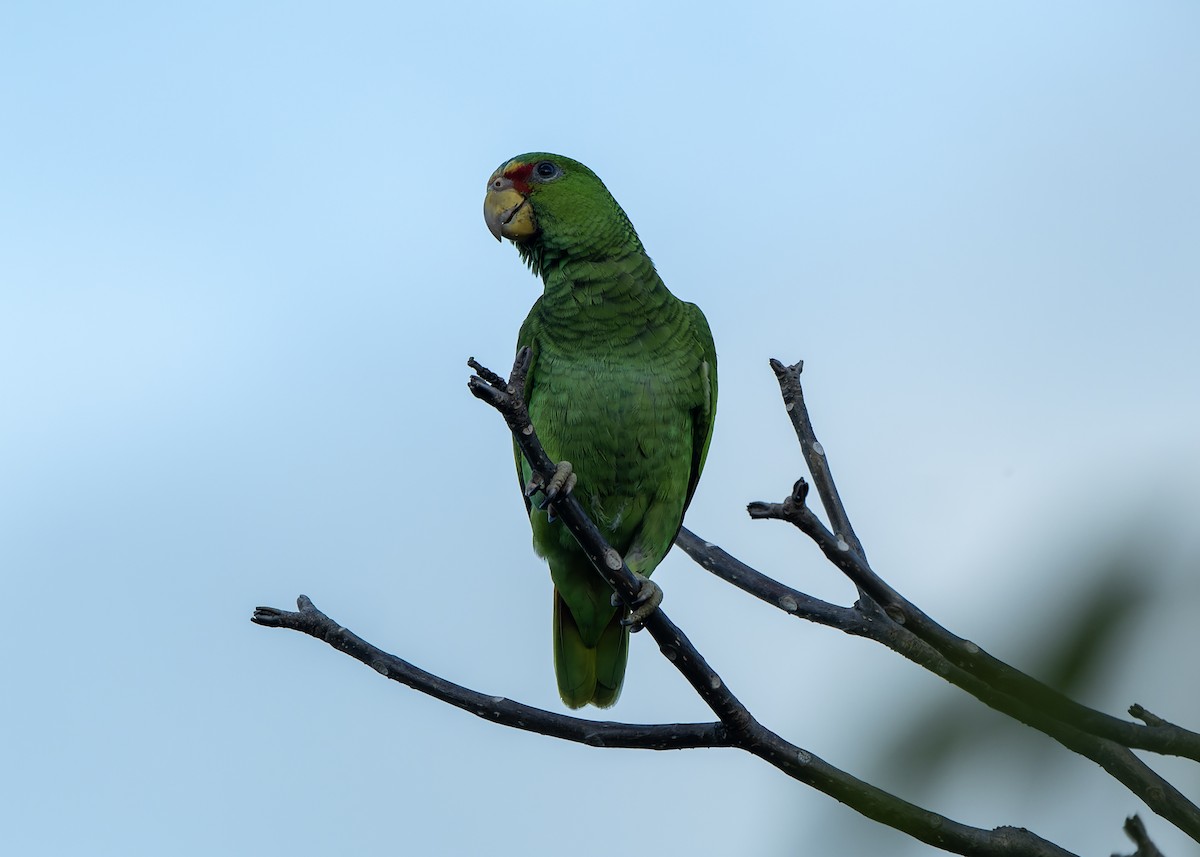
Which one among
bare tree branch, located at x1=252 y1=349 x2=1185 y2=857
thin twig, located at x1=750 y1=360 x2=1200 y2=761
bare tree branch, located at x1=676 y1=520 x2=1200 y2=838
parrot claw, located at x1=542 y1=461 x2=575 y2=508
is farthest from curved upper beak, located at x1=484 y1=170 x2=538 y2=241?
parrot claw, located at x1=542 y1=461 x2=575 y2=508

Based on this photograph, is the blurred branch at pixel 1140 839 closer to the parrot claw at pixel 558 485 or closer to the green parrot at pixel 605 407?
the parrot claw at pixel 558 485

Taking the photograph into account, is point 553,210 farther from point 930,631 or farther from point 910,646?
point 930,631

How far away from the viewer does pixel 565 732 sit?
9.91 ft

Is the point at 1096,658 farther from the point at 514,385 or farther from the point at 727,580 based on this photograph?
the point at 727,580

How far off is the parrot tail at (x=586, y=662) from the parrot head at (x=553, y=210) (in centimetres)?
147

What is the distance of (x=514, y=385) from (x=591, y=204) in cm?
227

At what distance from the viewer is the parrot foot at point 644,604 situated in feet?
10.3

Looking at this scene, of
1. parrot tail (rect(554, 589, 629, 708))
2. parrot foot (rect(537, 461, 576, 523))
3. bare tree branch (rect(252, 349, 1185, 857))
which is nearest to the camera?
bare tree branch (rect(252, 349, 1185, 857))

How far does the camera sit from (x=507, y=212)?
483 centimetres

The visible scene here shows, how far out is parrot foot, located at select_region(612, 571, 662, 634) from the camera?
3.13 meters

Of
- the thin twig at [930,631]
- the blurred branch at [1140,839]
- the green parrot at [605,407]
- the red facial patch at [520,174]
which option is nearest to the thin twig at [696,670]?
the thin twig at [930,631]

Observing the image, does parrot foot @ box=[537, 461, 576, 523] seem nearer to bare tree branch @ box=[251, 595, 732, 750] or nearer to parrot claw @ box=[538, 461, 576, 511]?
parrot claw @ box=[538, 461, 576, 511]

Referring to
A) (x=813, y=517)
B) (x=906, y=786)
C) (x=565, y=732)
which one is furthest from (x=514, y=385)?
(x=906, y=786)

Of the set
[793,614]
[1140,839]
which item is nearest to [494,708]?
[793,614]
